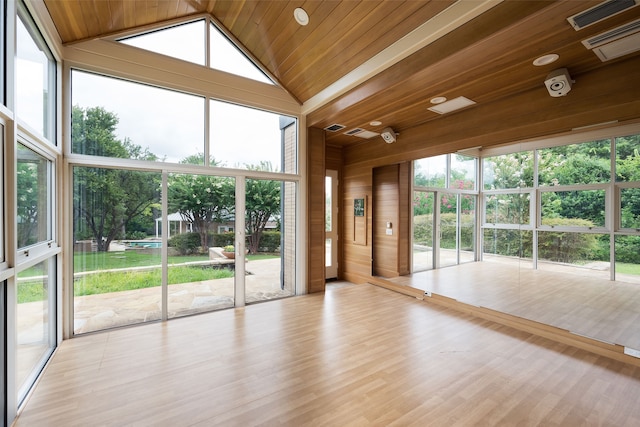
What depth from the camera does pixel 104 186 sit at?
3.59 m

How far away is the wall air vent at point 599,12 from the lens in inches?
82.0

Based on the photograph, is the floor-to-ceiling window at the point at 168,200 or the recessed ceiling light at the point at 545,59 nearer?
the recessed ceiling light at the point at 545,59

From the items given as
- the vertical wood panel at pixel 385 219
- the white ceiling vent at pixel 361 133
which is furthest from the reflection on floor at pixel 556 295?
the white ceiling vent at pixel 361 133

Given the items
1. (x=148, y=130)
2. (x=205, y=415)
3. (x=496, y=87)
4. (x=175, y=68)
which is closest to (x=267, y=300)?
(x=205, y=415)

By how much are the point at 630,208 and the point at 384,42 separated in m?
3.08

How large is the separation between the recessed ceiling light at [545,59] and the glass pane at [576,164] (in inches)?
Answer: 42.2

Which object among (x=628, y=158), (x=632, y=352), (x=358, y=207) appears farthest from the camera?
(x=358, y=207)

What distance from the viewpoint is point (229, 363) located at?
279 cm

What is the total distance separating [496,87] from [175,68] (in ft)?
13.7

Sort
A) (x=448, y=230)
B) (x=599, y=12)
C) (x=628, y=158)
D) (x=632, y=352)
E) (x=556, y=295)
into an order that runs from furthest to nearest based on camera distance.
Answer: (x=448, y=230) < (x=556, y=295) < (x=628, y=158) < (x=632, y=352) < (x=599, y=12)

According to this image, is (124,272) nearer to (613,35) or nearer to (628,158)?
(613,35)

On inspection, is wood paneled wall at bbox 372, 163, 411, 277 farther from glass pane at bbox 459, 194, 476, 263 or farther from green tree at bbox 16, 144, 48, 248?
green tree at bbox 16, 144, 48, 248

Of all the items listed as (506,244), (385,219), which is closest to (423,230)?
(385,219)

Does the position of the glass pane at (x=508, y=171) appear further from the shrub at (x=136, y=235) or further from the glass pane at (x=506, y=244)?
the shrub at (x=136, y=235)
